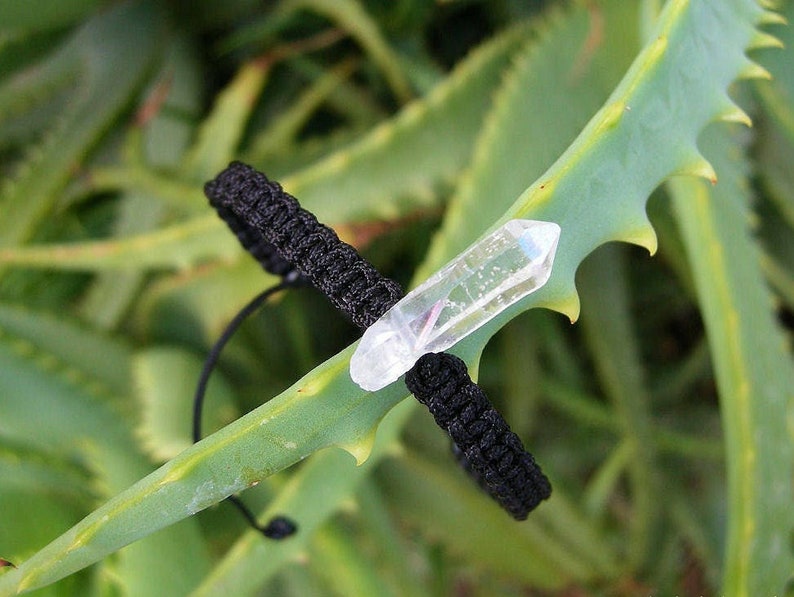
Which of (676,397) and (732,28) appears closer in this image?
(732,28)

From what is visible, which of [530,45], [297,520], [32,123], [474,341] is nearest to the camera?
[474,341]

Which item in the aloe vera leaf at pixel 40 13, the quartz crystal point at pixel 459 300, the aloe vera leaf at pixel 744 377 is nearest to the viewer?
the quartz crystal point at pixel 459 300

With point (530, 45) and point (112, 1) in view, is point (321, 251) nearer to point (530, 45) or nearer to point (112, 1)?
point (530, 45)

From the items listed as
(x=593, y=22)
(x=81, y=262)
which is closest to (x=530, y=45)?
(x=593, y=22)

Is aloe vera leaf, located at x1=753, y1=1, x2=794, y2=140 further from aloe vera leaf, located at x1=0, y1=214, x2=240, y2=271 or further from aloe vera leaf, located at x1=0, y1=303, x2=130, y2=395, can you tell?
aloe vera leaf, located at x1=0, y1=303, x2=130, y2=395

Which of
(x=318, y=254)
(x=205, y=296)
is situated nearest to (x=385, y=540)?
(x=205, y=296)

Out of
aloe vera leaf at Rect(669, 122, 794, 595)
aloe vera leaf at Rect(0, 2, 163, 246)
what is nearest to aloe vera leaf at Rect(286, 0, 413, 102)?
aloe vera leaf at Rect(0, 2, 163, 246)

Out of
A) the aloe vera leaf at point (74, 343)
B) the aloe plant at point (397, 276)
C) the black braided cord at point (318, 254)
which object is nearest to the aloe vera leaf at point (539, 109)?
the aloe plant at point (397, 276)

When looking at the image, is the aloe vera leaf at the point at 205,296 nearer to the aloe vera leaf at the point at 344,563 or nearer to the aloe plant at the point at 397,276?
the aloe plant at the point at 397,276

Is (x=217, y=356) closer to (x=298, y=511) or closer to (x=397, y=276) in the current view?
(x=298, y=511)
